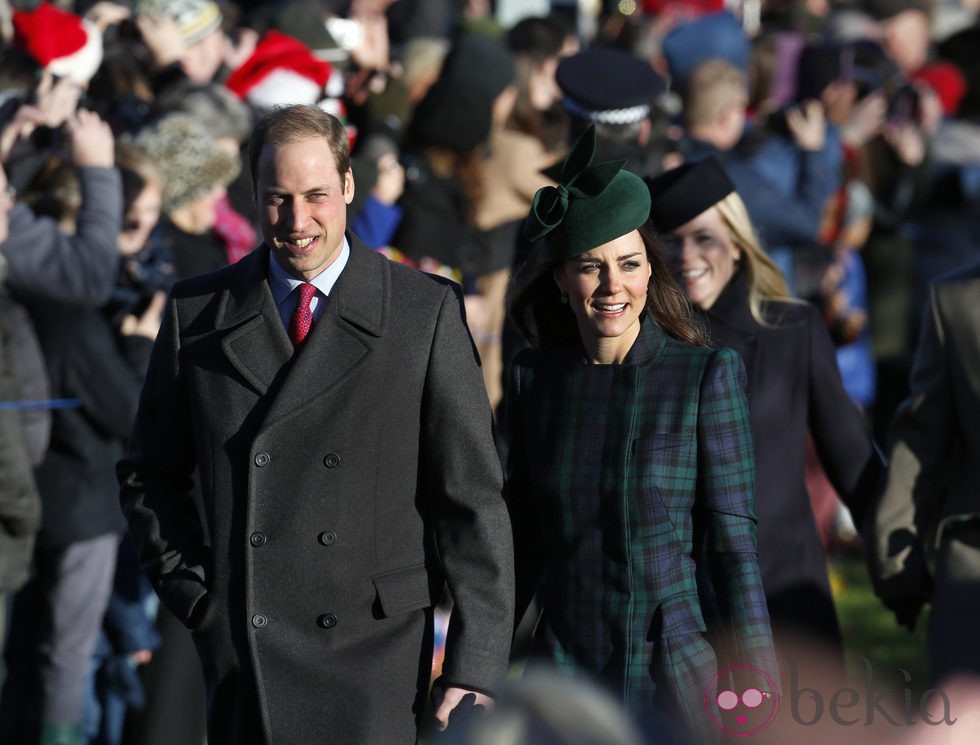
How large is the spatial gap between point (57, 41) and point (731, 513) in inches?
174

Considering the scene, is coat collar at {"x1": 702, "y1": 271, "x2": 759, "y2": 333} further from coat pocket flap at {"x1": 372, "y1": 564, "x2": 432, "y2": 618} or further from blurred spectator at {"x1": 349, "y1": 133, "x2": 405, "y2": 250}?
blurred spectator at {"x1": 349, "y1": 133, "x2": 405, "y2": 250}

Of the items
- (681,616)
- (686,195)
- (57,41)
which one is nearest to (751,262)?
(686,195)

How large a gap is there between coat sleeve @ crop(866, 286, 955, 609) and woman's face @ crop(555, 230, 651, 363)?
3.66 ft

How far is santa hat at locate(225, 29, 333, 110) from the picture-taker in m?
7.46

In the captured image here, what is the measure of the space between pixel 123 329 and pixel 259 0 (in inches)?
279

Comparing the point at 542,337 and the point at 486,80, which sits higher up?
the point at 542,337

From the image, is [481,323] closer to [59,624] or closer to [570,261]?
[59,624]

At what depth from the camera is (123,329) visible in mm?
6180

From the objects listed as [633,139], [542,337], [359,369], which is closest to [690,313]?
[542,337]

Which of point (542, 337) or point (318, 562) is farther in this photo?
point (542, 337)

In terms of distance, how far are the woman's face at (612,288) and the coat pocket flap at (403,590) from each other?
2.24 ft

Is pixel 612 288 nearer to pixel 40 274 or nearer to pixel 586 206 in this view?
pixel 586 206

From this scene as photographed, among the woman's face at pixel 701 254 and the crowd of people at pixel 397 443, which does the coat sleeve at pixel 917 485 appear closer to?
the crowd of people at pixel 397 443

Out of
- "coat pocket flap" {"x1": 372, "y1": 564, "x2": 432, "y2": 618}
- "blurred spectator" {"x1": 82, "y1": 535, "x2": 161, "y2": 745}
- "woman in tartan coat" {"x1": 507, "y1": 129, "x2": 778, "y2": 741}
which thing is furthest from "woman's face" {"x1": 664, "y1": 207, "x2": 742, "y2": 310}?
"blurred spectator" {"x1": 82, "y1": 535, "x2": 161, "y2": 745}
